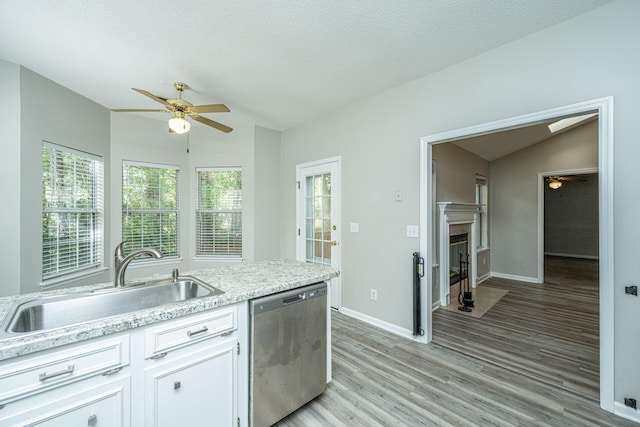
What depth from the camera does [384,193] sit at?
324cm

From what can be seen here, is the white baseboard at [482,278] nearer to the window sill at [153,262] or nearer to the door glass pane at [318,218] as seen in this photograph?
the door glass pane at [318,218]

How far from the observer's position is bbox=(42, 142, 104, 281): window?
117 inches

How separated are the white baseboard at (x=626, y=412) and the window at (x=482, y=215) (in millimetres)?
4339

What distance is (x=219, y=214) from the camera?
4.63 m

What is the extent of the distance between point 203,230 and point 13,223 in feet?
7.43

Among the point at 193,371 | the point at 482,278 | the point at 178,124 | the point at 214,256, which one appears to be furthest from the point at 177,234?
the point at 482,278

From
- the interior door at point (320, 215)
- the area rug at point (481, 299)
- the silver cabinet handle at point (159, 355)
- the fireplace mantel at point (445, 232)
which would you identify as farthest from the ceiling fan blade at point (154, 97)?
the area rug at point (481, 299)

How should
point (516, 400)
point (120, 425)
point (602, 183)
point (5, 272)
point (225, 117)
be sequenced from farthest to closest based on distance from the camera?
1. point (225, 117)
2. point (5, 272)
3. point (516, 400)
4. point (602, 183)
5. point (120, 425)

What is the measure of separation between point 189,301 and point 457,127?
2693mm

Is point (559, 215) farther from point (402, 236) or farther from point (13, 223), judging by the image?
point (13, 223)

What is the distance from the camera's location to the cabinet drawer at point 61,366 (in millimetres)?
978

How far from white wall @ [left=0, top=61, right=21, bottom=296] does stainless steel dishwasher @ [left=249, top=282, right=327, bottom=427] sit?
2713 mm

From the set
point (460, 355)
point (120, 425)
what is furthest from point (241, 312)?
point (460, 355)

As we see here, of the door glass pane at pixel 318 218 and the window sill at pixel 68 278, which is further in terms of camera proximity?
the door glass pane at pixel 318 218
